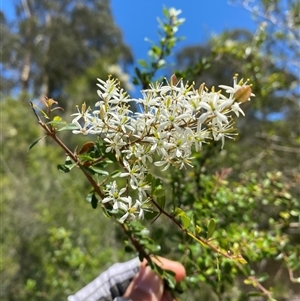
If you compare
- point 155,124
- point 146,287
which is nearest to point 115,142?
point 155,124

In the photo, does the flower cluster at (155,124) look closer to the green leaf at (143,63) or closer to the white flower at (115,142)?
the white flower at (115,142)

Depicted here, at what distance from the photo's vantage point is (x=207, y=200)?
2.44 ft

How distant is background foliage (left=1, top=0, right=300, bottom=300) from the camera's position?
0.75 metres

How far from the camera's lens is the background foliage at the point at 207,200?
750 millimetres

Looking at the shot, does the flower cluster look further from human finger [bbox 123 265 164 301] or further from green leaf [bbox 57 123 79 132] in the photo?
human finger [bbox 123 265 164 301]

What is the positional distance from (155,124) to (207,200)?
363 millimetres

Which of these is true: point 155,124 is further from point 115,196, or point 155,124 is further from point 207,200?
point 207,200

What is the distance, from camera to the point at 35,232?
91.1 inches

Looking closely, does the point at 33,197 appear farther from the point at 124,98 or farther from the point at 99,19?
the point at 99,19

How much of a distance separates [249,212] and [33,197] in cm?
199

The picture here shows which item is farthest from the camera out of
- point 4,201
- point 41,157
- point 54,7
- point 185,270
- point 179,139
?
point 54,7

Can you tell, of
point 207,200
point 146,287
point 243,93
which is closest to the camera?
point 243,93

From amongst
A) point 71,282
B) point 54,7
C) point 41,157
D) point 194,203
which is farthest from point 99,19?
point 194,203

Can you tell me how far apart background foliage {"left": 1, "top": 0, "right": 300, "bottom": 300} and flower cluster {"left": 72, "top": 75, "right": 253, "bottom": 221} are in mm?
94
